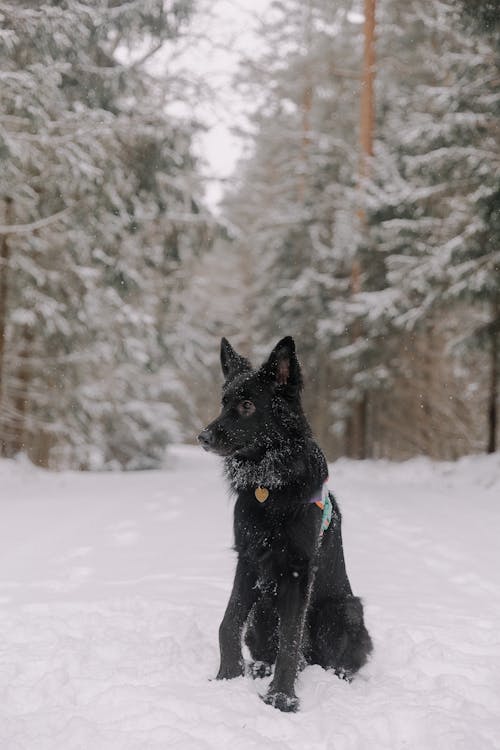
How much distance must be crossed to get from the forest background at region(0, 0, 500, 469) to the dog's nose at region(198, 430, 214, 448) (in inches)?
237

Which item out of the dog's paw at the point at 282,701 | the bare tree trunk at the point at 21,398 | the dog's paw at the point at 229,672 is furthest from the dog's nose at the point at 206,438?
the bare tree trunk at the point at 21,398

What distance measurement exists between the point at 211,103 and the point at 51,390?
6.76 metres

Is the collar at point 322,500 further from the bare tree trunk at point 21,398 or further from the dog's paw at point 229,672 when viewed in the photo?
the bare tree trunk at point 21,398

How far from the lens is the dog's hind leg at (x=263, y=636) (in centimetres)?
388

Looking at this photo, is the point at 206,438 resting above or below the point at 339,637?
above

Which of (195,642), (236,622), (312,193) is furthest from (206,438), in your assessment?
(312,193)

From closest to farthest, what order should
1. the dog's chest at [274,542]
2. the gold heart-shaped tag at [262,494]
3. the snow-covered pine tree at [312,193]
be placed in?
the dog's chest at [274,542], the gold heart-shaped tag at [262,494], the snow-covered pine tree at [312,193]

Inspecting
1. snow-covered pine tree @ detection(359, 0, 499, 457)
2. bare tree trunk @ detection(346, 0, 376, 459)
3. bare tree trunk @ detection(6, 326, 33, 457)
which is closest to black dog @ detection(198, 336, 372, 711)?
snow-covered pine tree @ detection(359, 0, 499, 457)

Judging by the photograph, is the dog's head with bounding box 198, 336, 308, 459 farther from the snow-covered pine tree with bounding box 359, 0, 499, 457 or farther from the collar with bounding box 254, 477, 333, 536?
the snow-covered pine tree with bounding box 359, 0, 499, 457

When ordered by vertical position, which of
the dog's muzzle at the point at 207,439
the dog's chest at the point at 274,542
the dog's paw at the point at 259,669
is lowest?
the dog's paw at the point at 259,669

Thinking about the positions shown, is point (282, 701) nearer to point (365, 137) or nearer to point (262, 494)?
point (262, 494)

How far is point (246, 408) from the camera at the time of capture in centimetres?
380

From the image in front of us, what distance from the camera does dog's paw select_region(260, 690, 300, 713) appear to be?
3334 millimetres

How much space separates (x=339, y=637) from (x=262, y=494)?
1.05 m
